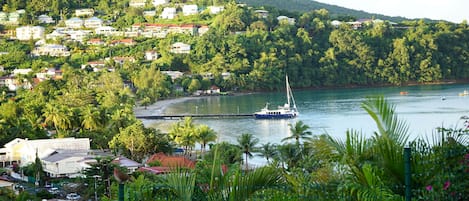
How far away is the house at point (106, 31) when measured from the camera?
62.8 m

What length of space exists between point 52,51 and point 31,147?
1486 inches

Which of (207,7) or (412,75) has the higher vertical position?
(207,7)

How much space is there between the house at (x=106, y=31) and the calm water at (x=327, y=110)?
52.9 feet

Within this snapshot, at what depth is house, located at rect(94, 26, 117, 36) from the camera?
62.8m

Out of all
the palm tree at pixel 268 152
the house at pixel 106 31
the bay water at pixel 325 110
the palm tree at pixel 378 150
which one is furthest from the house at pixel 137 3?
the palm tree at pixel 378 150

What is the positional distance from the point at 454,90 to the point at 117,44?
23.2 metres

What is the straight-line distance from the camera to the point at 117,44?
193ft

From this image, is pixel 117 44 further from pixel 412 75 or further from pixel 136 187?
pixel 136 187

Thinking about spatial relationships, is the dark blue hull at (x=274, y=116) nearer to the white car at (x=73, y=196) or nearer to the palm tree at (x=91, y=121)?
the palm tree at (x=91, y=121)

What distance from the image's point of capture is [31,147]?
20.0m

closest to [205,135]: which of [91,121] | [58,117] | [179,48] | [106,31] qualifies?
[91,121]

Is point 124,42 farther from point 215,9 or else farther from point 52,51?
point 215,9

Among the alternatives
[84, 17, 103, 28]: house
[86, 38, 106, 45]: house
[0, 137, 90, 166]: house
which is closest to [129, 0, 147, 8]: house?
[84, 17, 103, 28]: house

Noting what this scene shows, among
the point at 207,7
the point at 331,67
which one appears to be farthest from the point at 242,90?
the point at 207,7
